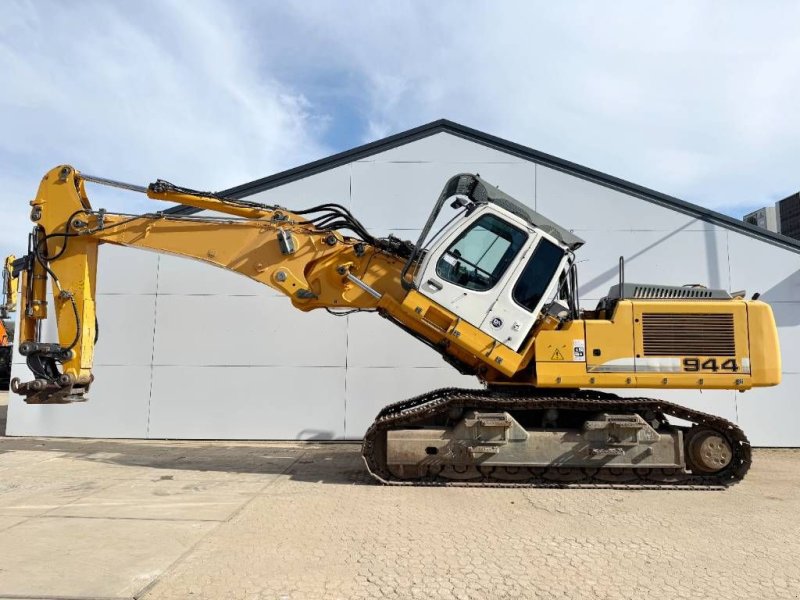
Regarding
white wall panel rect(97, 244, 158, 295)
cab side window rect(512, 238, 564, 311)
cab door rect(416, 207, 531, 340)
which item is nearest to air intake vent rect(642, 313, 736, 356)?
cab side window rect(512, 238, 564, 311)

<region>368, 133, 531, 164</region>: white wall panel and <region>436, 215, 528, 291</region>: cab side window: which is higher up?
<region>368, 133, 531, 164</region>: white wall panel

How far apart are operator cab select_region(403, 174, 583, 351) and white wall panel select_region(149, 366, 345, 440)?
450 cm

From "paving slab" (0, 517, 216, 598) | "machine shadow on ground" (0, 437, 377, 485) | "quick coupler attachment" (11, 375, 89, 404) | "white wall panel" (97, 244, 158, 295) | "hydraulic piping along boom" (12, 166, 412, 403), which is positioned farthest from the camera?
"white wall panel" (97, 244, 158, 295)

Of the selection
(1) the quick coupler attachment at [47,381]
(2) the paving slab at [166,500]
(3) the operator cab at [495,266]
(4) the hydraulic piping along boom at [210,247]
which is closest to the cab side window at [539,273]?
(3) the operator cab at [495,266]

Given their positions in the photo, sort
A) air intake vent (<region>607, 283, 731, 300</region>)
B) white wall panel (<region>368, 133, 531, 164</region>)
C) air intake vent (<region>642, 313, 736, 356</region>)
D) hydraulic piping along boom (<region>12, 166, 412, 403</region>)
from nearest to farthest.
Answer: air intake vent (<region>642, 313, 736, 356</region>), hydraulic piping along boom (<region>12, 166, 412, 403</region>), air intake vent (<region>607, 283, 731, 300</region>), white wall panel (<region>368, 133, 531, 164</region>)

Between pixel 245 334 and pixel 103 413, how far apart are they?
3.15 metres

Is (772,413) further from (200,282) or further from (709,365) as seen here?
(200,282)

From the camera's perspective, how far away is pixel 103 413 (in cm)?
1096

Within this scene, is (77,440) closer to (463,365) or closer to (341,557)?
(463,365)

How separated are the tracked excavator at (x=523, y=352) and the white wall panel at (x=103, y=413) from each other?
402 cm

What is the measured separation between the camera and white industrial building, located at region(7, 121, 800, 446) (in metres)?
10.7

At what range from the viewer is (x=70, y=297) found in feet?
22.9

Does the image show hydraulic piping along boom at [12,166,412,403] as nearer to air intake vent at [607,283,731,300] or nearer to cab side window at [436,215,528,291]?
cab side window at [436,215,528,291]

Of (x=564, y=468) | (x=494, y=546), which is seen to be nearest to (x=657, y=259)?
(x=564, y=468)
